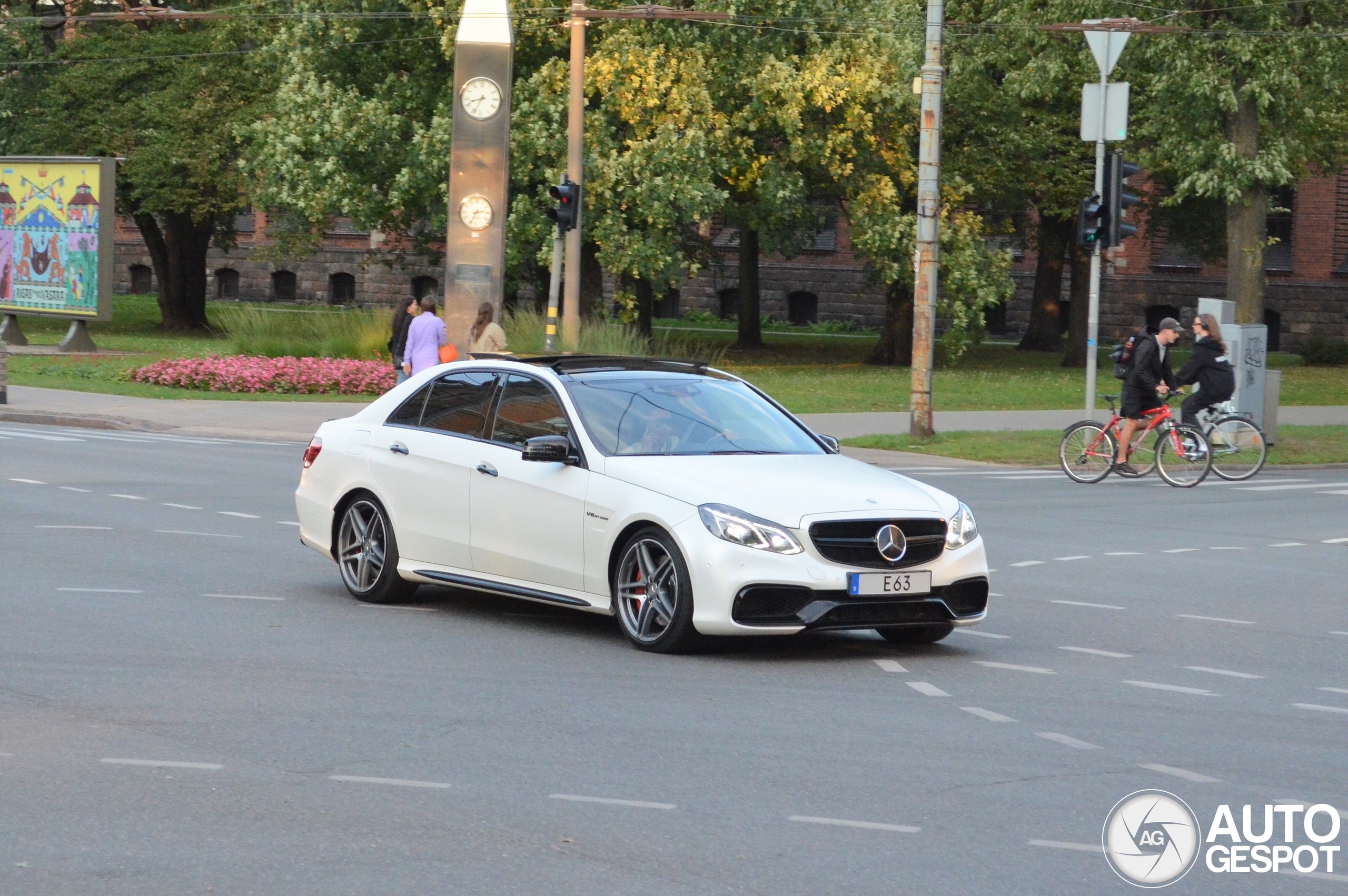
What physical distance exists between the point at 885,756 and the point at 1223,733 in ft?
5.01

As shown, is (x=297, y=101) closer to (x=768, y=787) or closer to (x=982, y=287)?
(x=982, y=287)

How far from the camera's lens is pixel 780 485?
29.6 ft

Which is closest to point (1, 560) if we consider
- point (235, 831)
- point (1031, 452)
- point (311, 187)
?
point (235, 831)

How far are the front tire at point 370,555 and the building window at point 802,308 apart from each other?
168 ft

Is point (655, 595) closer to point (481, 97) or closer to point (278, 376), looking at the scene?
point (278, 376)

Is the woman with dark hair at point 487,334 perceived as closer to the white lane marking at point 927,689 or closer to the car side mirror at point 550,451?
the car side mirror at point 550,451

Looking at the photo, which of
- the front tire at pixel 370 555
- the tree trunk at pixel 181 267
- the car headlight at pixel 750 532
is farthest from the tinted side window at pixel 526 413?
the tree trunk at pixel 181 267

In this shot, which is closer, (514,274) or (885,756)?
(885,756)

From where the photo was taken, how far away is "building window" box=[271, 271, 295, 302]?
226ft

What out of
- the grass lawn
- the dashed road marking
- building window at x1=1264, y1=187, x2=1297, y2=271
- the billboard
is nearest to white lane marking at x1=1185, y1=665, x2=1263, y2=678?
the dashed road marking

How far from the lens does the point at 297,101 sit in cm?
3719

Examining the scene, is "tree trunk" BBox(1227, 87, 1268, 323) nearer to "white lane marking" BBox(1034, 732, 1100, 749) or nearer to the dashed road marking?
"white lane marking" BBox(1034, 732, 1100, 749)

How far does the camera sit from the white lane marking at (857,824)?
5891mm

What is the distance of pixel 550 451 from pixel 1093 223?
15486mm
